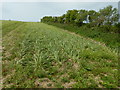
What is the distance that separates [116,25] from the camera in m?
19.3

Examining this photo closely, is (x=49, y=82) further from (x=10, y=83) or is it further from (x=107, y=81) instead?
(x=107, y=81)

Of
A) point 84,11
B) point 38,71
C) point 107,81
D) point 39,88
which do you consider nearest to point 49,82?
point 39,88

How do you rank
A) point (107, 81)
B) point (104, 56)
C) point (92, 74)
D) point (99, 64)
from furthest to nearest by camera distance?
point (104, 56), point (99, 64), point (92, 74), point (107, 81)

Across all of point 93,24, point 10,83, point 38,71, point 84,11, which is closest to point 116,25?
point 93,24

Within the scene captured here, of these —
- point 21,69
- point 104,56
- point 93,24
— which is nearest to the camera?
point 21,69

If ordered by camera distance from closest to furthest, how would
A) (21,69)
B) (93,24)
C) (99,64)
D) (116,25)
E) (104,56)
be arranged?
(21,69) < (99,64) < (104,56) < (116,25) < (93,24)

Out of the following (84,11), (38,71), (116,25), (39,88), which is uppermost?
(84,11)

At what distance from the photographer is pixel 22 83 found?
397cm

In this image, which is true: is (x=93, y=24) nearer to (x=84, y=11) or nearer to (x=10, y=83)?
(x=84, y=11)

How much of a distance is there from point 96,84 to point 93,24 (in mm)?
25333

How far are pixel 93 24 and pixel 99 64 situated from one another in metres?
23.3

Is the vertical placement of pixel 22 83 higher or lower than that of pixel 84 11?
lower

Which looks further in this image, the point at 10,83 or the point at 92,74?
the point at 92,74

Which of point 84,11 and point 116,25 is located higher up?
point 84,11
